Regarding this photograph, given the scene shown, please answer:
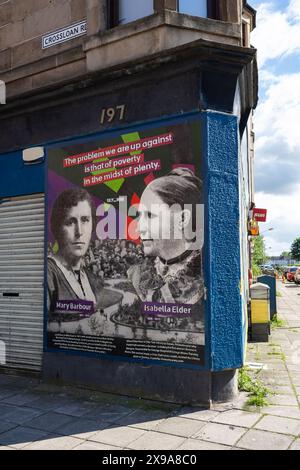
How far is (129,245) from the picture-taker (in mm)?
6152

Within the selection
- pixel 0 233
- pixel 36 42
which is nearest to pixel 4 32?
pixel 36 42

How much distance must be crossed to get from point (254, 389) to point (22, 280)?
4056mm

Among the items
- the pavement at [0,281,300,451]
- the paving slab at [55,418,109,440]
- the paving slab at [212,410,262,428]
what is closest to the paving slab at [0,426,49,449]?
the pavement at [0,281,300,451]

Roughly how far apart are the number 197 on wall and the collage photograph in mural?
287 mm

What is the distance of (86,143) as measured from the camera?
6617 mm

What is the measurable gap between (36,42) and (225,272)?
5.19m

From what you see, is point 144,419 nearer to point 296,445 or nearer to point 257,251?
point 296,445

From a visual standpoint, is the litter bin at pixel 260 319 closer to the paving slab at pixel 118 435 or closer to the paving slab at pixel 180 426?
the paving slab at pixel 180 426

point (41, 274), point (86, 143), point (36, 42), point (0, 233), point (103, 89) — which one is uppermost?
point (36, 42)

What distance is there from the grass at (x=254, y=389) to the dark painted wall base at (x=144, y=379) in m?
0.27

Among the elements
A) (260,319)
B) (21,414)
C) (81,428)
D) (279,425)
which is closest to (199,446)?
(279,425)

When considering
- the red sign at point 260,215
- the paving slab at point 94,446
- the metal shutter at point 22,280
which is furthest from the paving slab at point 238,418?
the red sign at point 260,215

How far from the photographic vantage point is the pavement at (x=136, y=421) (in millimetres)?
4359

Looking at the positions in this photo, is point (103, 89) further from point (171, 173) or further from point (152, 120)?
point (171, 173)
